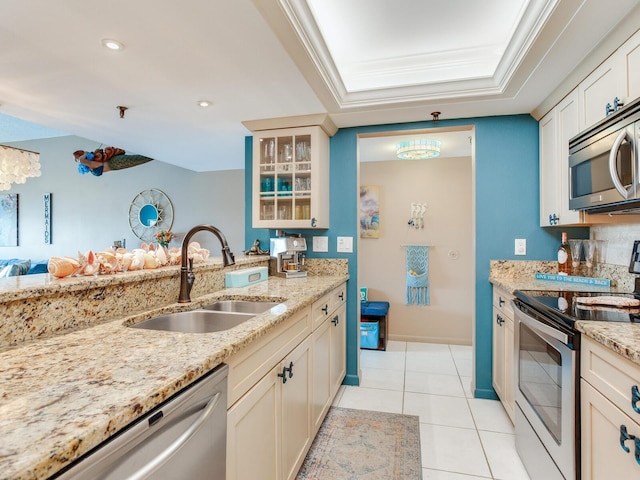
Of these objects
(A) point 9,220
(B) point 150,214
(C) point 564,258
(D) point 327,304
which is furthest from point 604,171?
(A) point 9,220

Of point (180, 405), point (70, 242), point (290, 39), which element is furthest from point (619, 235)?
point (70, 242)

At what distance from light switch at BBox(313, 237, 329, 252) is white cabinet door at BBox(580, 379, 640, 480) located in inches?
75.5

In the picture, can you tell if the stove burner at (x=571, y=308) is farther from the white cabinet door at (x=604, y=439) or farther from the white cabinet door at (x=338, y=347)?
the white cabinet door at (x=338, y=347)

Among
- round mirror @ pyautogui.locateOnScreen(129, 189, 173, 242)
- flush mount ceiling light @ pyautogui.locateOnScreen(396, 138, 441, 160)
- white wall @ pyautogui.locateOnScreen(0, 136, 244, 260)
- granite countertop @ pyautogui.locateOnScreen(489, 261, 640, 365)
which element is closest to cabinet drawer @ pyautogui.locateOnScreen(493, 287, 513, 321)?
granite countertop @ pyautogui.locateOnScreen(489, 261, 640, 365)

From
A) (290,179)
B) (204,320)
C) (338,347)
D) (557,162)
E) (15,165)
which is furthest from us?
(15,165)

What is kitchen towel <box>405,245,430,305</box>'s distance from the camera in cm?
385

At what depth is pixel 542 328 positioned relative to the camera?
58.7 inches

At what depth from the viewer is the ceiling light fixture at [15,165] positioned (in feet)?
10.8

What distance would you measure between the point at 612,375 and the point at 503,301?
119 cm

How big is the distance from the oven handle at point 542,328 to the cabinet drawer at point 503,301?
0.86ft

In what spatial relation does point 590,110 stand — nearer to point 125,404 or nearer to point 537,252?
point 537,252

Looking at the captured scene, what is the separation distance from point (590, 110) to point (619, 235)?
786 millimetres

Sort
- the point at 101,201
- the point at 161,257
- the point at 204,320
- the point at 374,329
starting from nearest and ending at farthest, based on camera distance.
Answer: the point at 204,320
the point at 161,257
the point at 374,329
the point at 101,201

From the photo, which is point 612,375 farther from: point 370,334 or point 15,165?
point 15,165
